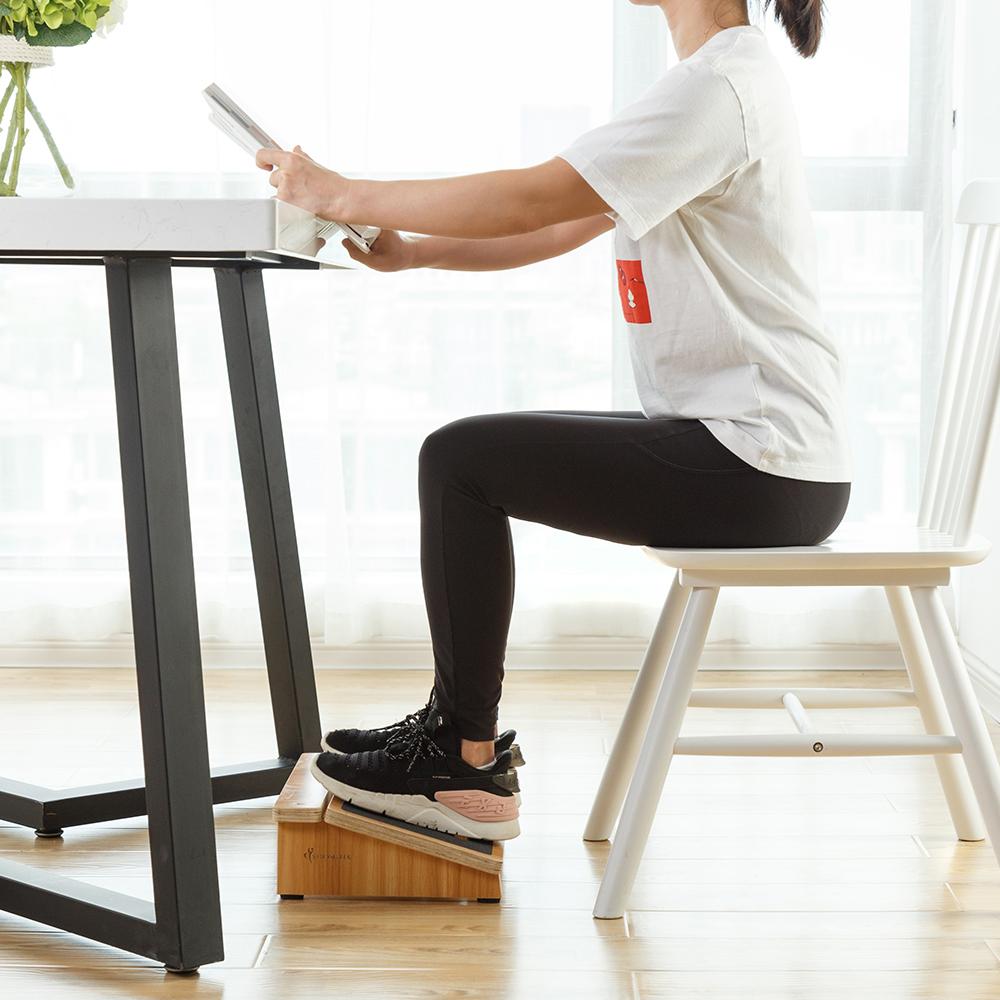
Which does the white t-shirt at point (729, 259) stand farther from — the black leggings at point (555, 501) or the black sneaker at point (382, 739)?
the black sneaker at point (382, 739)

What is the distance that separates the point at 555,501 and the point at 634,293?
0.84ft

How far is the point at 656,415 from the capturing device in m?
1.45

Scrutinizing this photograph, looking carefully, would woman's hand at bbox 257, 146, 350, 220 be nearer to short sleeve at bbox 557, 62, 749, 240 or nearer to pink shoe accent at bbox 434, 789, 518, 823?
short sleeve at bbox 557, 62, 749, 240

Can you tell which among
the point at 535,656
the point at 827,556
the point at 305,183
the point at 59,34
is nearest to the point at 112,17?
the point at 59,34

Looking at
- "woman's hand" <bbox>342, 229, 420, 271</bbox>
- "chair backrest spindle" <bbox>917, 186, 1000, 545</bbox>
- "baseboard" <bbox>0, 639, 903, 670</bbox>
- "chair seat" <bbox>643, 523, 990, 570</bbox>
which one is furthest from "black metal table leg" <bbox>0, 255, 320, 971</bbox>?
"baseboard" <bbox>0, 639, 903, 670</bbox>

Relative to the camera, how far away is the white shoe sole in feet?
4.65

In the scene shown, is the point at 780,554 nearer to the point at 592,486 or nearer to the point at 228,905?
the point at 592,486

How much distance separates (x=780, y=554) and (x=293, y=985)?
63 cm

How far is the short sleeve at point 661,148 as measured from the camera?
129cm

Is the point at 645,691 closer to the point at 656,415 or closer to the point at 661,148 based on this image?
the point at 656,415

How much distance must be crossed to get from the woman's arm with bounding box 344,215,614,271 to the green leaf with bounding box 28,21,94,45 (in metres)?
0.43

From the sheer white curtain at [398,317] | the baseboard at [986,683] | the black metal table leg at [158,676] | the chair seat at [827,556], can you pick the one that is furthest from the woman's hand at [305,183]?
the baseboard at [986,683]

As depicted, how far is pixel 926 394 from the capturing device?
98.4 inches

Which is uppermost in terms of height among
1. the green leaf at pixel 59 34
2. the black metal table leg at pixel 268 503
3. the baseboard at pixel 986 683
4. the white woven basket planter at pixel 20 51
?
the green leaf at pixel 59 34
